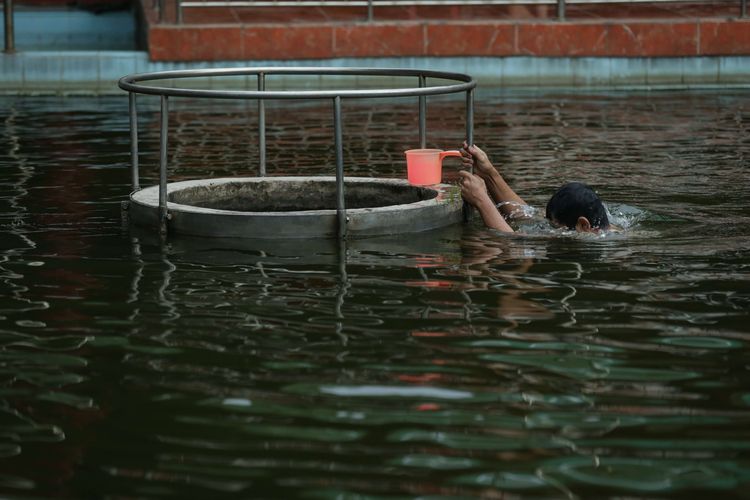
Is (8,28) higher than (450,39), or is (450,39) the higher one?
(8,28)

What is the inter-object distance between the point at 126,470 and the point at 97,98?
14.5 meters

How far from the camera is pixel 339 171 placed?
8.77 meters

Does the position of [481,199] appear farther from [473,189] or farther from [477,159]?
[477,159]

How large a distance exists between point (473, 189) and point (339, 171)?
95 cm

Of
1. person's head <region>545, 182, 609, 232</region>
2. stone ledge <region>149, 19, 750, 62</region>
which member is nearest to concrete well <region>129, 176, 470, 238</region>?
person's head <region>545, 182, 609, 232</region>

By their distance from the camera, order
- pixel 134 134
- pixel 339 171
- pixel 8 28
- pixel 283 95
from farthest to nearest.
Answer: pixel 8 28, pixel 134 134, pixel 339 171, pixel 283 95

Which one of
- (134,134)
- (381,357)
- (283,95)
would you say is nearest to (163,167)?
(134,134)

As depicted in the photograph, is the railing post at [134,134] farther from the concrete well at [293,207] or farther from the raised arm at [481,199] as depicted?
the raised arm at [481,199]

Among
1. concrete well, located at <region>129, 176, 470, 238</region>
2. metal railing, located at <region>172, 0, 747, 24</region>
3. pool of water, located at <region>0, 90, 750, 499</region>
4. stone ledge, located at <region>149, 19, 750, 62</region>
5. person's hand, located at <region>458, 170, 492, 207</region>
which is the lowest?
pool of water, located at <region>0, 90, 750, 499</region>

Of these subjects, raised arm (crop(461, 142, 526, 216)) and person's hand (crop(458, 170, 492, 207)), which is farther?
raised arm (crop(461, 142, 526, 216))

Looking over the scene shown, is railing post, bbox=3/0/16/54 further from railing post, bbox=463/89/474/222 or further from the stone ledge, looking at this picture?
railing post, bbox=463/89/474/222

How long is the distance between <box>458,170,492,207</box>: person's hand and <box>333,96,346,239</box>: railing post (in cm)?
81

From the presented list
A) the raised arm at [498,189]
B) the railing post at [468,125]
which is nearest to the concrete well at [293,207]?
the railing post at [468,125]

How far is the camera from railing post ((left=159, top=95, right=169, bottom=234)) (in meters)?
8.83
